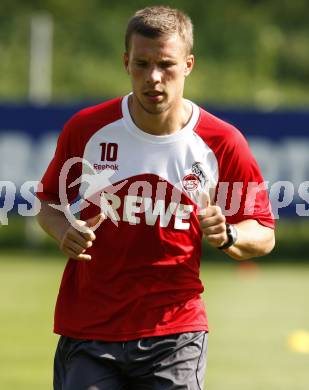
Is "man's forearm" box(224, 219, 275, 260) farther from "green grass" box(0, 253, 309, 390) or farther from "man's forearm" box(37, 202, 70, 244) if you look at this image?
"green grass" box(0, 253, 309, 390)

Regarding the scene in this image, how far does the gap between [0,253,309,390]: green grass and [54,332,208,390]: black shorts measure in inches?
138

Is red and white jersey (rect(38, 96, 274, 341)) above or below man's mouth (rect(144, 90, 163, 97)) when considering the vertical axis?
below

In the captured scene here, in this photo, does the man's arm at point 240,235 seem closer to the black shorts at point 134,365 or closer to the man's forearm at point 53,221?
the black shorts at point 134,365

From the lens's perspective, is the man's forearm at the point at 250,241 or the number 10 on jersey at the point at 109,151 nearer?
the man's forearm at the point at 250,241

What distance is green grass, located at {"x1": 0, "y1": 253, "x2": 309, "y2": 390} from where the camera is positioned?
9.41 metres

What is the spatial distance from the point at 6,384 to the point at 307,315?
4786 millimetres

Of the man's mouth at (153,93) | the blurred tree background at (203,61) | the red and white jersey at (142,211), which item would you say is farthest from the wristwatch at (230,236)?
the blurred tree background at (203,61)

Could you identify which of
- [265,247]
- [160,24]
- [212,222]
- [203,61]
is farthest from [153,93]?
[203,61]

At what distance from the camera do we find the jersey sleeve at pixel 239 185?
5.62 m

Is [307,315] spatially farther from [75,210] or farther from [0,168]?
[75,210]

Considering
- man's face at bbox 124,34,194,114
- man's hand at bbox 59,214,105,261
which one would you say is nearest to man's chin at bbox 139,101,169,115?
man's face at bbox 124,34,194,114

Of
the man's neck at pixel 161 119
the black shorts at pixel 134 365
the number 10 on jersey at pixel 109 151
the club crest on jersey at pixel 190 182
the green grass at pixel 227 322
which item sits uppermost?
the man's neck at pixel 161 119

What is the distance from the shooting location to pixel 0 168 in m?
17.6

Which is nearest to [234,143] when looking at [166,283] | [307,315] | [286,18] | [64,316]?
[166,283]
